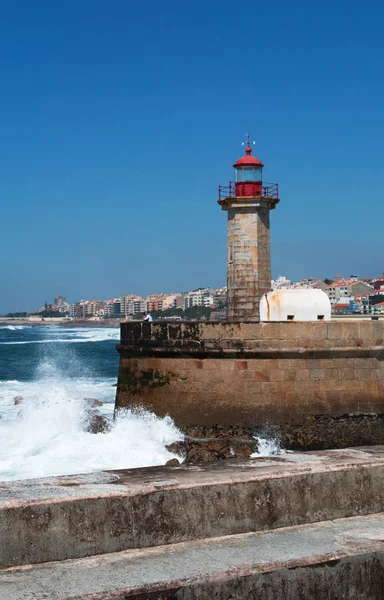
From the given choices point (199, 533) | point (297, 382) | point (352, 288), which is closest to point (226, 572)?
point (199, 533)

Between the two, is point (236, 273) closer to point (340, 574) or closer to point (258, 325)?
point (258, 325)

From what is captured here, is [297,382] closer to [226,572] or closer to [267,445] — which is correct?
[267,445]

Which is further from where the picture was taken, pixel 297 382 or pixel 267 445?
pixel 297 382

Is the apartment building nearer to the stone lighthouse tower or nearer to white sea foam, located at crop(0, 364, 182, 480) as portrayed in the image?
the stone lighthouse tower

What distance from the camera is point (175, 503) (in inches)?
123

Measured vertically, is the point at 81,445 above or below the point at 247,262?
below

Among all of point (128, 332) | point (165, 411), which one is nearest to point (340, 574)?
point (165, 411)

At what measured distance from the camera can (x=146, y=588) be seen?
8.58ft

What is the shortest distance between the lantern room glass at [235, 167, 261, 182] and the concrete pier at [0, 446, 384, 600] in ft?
52.8

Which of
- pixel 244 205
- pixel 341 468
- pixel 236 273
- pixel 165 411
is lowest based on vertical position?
pixel 165 411

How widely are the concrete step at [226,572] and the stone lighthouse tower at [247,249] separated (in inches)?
608

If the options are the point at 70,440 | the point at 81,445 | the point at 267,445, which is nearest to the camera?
the point at 267,445

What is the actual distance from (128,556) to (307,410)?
9.39 meters

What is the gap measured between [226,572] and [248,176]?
16994mm
